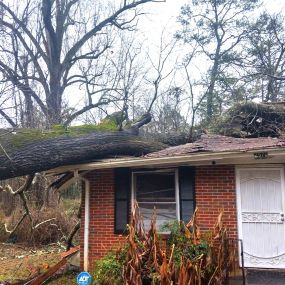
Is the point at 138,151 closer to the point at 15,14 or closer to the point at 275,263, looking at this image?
the point at 275,263

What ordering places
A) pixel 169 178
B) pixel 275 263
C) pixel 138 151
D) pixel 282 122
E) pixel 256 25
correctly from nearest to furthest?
pixel 275 263 < pixel 169 178 < pixel 138 151 < pixel 282 122 < pixel 256 25

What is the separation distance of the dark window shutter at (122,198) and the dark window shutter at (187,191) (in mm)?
1234

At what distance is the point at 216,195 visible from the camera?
7.78m

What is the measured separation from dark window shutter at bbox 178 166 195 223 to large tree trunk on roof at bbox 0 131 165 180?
1.92 metres

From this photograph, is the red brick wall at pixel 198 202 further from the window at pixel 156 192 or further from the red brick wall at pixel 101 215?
the window at pixel 156 192

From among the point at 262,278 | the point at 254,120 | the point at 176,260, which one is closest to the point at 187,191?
the point at 176,260

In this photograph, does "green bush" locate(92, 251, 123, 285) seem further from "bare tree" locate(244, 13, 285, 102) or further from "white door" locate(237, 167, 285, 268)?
"bare tree" locate(244, 13, 285, 102)

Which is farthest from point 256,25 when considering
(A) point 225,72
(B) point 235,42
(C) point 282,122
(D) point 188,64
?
(C) point 282,122

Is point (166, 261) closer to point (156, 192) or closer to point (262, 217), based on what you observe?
point (156, 192)

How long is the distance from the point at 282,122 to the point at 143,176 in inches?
265

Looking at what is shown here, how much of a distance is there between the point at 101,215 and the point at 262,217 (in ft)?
11.9

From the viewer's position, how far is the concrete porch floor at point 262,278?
21.5ft

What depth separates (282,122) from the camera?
12.7m

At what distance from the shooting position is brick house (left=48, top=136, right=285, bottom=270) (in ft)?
24.7
